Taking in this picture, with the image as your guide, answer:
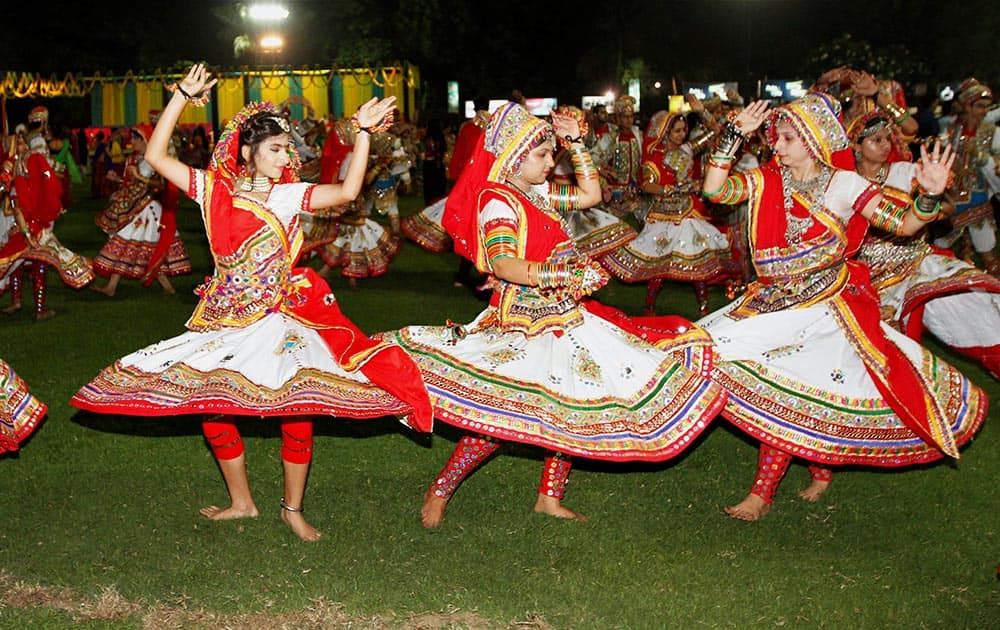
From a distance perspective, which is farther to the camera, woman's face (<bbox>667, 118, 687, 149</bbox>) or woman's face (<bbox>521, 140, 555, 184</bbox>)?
woman's face (<bbox>667, 118, 687, 149</bbox>)

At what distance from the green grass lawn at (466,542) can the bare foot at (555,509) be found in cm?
5

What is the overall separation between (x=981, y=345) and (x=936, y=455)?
5.83ft

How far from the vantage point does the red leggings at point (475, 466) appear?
4.69 meters

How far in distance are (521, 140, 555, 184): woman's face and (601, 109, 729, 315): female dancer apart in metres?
4.85

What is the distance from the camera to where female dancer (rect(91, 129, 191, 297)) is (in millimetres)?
10422

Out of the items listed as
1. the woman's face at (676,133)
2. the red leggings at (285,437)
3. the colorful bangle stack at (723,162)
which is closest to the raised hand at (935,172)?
the colorful bangle stack at (723,162)

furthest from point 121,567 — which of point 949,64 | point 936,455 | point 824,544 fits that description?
point 949,64

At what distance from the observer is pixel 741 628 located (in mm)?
3955

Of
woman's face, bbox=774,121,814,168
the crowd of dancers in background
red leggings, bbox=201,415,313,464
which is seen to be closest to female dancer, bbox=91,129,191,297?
the crowd of dancers in background

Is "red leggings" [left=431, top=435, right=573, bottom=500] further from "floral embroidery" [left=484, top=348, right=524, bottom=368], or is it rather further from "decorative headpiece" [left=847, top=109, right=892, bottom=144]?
"decorative headpiece" [left=847, top=109, right=892, bottom=144]

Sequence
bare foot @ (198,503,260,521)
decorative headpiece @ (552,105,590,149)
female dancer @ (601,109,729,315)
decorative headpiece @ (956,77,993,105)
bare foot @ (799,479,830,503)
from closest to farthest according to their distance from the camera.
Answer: decorative headpiece @ (552,105,590,149)
bare foot @ (198,503,260,521)
bare foot @ (799,479,830,503)
decorative headpiece @ (956,77,993,105)
female dancer @ (601,109,729,315)

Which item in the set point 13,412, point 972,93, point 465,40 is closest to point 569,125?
point 13,412

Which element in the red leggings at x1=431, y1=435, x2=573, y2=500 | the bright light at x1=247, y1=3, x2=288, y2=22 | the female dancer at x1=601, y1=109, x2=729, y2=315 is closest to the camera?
the red leggings at x1=431, y1=435, x2=573, y2=500

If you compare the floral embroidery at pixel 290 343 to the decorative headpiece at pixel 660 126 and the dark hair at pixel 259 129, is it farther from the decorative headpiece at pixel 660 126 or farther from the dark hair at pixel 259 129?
the decorative headpiece at pixel 660 126
